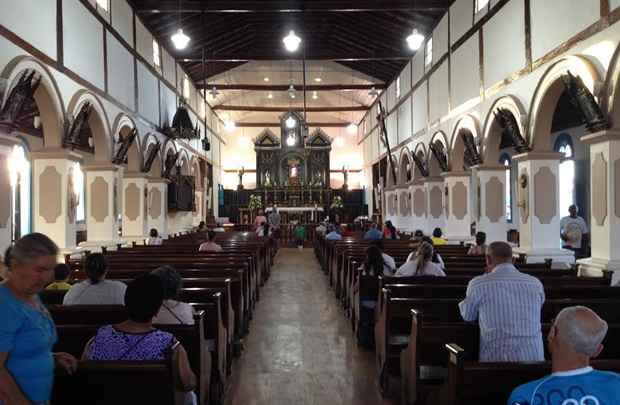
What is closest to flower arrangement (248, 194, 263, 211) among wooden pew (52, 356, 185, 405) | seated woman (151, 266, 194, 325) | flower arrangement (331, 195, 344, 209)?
flower arrangement (331, 195, 344, 209)

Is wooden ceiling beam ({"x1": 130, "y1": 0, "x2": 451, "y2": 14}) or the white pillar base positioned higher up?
wooden ceiling beam ({"x1": 130, "y1": 0, "x2": 451, "y2": 14})

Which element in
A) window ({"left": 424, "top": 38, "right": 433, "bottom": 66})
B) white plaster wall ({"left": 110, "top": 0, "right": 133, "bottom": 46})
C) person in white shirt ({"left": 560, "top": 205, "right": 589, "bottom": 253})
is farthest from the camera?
window ({"left": 424, "top": 38, "right": 433, "bottom": 66})

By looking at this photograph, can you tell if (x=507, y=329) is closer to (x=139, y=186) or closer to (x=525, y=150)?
(x=525, y=150)

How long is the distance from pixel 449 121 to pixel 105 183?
911 cm

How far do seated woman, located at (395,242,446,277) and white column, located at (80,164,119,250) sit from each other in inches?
337

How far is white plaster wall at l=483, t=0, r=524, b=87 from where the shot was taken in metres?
11.1

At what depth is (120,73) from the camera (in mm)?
14570

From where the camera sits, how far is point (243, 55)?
913 inches

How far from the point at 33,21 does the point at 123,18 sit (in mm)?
5449

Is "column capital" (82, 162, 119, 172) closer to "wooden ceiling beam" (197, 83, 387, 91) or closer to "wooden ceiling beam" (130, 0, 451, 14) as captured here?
"wooden ceiling beam" (130, 0, 451, 14)

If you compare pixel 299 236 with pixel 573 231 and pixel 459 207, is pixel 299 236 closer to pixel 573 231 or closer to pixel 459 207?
pixel 459 207

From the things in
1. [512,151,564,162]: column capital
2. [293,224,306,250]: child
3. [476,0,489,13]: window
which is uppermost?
[476,0,489,13]: window

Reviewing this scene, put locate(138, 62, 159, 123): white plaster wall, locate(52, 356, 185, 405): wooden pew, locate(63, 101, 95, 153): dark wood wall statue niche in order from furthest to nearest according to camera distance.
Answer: locate(138, 62, 159, 123): white plaster wall, locate(63, 101, 95, 153): dark wood wall statue niche, locate(52, 356, 185, 405): wooden pew

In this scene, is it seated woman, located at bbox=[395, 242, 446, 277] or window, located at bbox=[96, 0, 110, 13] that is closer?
seated woman, located at bbox=[395, 242, 446, 277]
